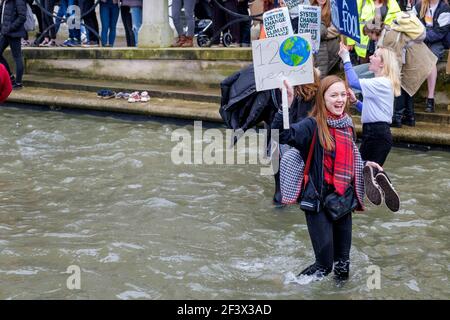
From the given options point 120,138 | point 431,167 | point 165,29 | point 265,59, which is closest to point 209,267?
point 265,59

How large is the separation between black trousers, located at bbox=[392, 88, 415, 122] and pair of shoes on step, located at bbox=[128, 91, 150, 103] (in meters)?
3.60

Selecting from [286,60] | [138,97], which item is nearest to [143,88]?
[138,97]

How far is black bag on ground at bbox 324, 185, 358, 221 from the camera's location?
5270mm

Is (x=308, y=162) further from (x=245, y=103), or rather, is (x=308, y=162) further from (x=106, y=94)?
(x=106, y=94)

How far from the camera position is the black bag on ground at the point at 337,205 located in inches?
207

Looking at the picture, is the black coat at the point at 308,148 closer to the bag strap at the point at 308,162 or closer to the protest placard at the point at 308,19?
the bag strap at the point at 308,162

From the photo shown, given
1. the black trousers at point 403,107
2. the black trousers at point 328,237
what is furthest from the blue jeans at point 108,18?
the black trousers at point 328,237

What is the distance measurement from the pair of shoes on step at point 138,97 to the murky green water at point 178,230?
1780 mm

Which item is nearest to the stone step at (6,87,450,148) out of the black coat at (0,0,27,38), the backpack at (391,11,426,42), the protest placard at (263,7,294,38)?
the black coat at (0,0,27,38)

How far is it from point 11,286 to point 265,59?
7.68 feet

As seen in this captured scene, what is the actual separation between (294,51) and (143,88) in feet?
21.6

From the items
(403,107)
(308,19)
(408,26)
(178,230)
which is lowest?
(178,230)

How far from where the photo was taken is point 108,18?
13562mm

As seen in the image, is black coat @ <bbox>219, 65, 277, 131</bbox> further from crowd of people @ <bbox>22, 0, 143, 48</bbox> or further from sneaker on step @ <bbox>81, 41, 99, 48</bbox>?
sneaker on step @ <bbox>81, 41, 99, 48</bbox>
